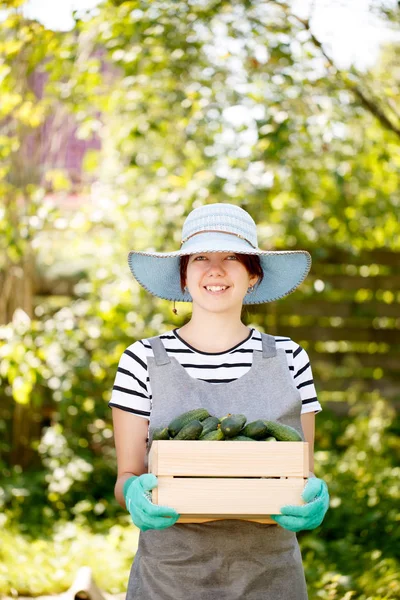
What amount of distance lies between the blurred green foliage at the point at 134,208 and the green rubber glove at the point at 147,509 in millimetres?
1957

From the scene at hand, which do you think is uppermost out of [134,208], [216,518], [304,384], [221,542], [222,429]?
[222,429]

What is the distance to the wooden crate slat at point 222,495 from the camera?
1.86m

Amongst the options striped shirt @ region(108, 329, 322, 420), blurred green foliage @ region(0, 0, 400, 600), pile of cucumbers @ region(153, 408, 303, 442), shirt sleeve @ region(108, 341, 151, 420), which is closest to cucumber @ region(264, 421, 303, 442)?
pile of cucumbers @ region(153, 408, 303, 442)

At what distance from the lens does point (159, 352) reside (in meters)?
2.15

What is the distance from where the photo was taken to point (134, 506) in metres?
1.92

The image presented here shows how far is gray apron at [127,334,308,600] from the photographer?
202cm

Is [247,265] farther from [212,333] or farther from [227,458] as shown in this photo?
[227,458]

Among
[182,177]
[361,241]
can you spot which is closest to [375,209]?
[361,241]

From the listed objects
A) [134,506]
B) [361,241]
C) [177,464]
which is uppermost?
[177,464]

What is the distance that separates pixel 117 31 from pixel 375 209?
8.06 ft

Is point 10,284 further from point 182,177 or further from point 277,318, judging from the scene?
point 277,318

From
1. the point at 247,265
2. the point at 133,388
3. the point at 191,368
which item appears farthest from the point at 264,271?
the point at 133,388

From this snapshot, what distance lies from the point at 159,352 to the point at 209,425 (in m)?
0.29

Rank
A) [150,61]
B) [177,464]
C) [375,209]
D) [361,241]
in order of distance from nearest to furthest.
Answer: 1. [177,464]
2. [150,61]
3. [375,209]
4. [361,241]
